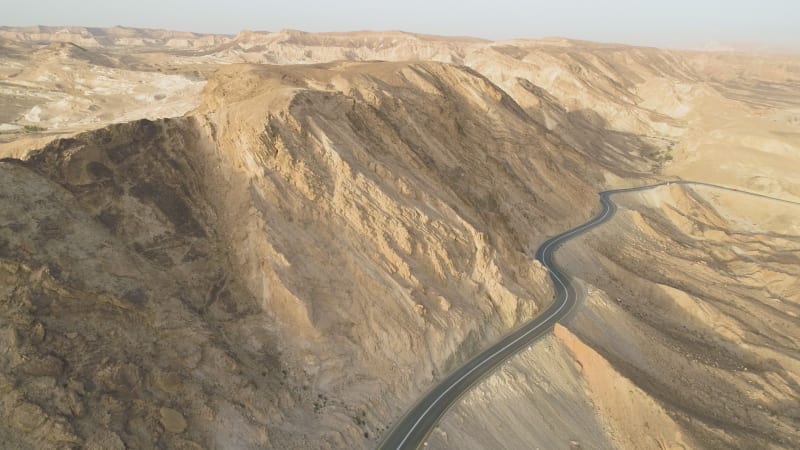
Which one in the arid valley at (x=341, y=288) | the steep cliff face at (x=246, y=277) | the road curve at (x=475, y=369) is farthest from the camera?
the road curve at (x=475, y=369)

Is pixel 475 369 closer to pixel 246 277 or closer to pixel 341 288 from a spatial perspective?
pixel 341 288

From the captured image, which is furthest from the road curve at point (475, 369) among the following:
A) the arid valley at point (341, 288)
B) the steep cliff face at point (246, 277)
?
the steep cliff face at point (246, 277)

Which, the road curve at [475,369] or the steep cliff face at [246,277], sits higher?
the steep cliff face at [246,277]

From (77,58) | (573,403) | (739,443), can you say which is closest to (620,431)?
(573,403)

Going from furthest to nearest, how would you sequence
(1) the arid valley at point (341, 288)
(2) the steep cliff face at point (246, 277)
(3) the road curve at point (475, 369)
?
1. (3) the road curve at point (475, 369)
2. (1) the arid valley at point (341, 288)
3. (2) the steep cliff face at point (246, 277)

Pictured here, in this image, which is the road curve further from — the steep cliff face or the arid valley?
the steep cliff face

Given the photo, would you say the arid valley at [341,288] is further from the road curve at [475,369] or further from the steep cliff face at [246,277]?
the road curve at [475,369]

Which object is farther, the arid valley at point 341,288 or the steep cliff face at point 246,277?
the arid valley at point 341,288

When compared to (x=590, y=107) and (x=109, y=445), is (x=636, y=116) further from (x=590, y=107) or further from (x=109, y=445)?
(x=109, y=445)
